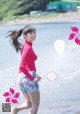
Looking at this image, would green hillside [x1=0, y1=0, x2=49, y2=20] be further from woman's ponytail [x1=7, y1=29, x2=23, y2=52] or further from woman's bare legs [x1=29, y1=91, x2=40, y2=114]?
woman's bare legs [x1=29, y1=91, x2=40, y2=114]

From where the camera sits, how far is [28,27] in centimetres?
493

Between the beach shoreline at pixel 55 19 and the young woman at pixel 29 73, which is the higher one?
the young woman at pixel 29 73

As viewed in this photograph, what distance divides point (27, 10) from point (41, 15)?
411 inches

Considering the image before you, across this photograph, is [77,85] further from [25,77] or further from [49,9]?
[49,9]

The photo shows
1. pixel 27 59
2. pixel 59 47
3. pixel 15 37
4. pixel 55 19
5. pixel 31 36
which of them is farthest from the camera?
pixel 55 19

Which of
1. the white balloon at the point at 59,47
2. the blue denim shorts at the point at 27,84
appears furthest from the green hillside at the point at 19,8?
the blue denim shorts at the point at 27,84

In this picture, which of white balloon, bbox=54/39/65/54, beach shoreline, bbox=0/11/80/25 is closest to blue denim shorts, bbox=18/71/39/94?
white balloon, bbox=54/39/65/54

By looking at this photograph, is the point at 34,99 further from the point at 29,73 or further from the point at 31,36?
the point at 31,36

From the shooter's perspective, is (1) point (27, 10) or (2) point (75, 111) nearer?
(2) point (75, 111)

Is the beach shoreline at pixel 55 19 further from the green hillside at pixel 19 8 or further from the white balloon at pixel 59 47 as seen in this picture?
the white balloon at pixel 59 47

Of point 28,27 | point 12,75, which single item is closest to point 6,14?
point 12,75

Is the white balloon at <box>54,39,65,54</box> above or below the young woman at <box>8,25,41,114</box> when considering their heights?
below

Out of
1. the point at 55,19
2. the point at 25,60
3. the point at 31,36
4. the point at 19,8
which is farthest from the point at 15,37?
the point at 19,8

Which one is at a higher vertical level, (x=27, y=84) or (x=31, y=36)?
(x=31, y=36)
